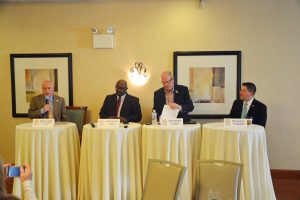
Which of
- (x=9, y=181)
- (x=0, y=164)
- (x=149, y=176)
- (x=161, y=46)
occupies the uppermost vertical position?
(x=161, y=46)

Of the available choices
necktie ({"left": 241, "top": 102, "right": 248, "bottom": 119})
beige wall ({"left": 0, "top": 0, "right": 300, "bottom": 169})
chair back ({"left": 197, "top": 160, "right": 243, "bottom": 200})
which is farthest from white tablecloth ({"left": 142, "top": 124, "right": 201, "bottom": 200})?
beige wall ({"left": 0, "top": 0, "right": 300, "bottom": 169})

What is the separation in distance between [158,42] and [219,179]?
10.1 ft

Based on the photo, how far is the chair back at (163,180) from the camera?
2.39m

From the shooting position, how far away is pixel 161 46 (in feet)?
17.0

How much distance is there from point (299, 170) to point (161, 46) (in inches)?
115

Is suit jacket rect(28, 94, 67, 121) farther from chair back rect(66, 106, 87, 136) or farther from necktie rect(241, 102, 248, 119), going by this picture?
necktie rect(241, 102, 248, 119)

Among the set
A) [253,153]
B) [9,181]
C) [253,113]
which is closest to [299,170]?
[253,113]

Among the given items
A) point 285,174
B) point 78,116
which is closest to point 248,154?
point 285,174

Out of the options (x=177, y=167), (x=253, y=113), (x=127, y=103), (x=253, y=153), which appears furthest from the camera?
(x=127, y=103)

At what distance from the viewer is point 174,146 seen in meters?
3.49

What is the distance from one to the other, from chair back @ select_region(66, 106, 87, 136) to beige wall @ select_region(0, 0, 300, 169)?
23 cm

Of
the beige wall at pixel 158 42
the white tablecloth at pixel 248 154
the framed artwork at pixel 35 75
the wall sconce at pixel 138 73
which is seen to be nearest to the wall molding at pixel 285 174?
the beige wall at pixel 158 42

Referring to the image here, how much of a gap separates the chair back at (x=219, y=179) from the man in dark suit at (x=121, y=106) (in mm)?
2165

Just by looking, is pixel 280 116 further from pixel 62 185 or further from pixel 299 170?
pixel 62 185
